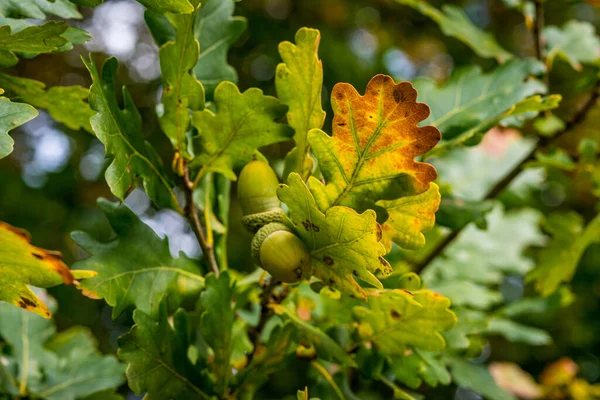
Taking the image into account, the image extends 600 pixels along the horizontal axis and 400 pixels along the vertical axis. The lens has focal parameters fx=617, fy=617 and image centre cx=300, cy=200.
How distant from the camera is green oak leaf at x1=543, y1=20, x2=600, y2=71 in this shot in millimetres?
1296

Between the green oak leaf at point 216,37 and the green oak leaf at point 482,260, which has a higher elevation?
the green oak leaf at point 216,37

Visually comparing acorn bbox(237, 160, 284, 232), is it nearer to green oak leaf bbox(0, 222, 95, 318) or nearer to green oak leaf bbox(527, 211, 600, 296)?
green oak leaf bbox(0, 222, 95, 318)

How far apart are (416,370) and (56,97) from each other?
598mm

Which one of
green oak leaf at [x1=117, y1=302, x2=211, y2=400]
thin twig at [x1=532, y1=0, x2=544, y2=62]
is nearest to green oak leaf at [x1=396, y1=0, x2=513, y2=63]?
thin twig at [x1=532, y1=0, x2=544, y2=62]

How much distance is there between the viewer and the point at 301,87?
698 millimetres

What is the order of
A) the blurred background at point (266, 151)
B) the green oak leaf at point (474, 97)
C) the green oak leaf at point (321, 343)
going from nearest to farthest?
the green oak leaf at point (321, 343) < the green oak leaf at point (474, 97) < the blurred background at point (266, 151)

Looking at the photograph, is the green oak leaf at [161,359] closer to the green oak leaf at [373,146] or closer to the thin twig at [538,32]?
the green oak leaf at [373,146]

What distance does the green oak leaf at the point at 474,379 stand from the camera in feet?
3.90

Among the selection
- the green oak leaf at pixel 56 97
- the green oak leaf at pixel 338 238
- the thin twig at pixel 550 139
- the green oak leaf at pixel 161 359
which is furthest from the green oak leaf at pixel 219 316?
the thin twig at pixel 550 139

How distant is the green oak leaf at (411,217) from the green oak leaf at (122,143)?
269 millimetres

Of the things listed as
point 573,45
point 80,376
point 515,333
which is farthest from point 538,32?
point 80,376

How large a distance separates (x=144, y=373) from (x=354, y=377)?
57 centimetres

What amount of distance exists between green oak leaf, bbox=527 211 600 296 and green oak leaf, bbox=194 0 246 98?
0.70m

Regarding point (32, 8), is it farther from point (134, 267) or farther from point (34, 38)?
point (134, 267)
